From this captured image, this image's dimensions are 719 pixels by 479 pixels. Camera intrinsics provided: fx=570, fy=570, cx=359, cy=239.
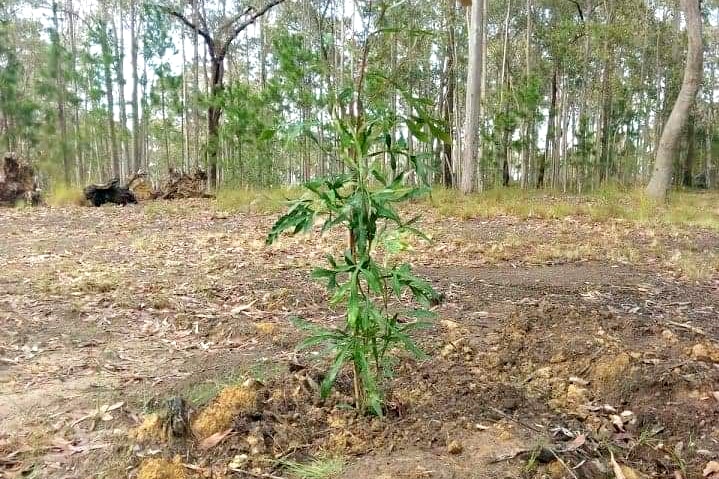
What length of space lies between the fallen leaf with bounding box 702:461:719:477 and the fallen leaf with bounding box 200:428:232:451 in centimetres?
160

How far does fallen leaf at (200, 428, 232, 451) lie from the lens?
2004 millimetres

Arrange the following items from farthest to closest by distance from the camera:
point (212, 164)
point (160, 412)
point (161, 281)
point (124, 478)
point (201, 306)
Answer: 1. point (212, 164)
2. point (161, 281)
3. point (201, 306)
4. point (160, 412)
5. point (124, 478)

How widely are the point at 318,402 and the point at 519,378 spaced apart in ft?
3.02

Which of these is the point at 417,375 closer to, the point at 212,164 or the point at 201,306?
the point at 201,306

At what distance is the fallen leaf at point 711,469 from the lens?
1.82 m

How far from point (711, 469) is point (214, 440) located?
166cm

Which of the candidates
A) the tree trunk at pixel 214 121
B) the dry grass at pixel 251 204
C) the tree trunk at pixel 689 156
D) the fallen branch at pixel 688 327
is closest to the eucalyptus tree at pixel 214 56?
the tree trunk at pixel 214 121

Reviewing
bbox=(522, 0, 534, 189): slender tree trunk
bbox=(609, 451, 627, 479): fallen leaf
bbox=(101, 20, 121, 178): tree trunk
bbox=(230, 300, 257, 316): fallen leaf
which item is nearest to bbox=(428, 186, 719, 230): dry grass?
bbox=(230, 300, 257, 316): fallen leaf

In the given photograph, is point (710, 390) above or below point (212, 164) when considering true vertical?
below

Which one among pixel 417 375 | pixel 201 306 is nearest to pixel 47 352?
Answer: pixel 201 306

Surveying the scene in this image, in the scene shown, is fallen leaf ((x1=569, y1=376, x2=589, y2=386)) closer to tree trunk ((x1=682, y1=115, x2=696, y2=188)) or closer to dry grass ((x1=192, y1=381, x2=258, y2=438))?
dry grass ((x1=192, y1=381, x2=258, y2=438))

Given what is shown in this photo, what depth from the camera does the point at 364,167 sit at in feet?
6.34

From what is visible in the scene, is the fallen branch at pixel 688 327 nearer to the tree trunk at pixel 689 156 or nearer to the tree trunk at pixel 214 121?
the tree trunk at pixel 214 121

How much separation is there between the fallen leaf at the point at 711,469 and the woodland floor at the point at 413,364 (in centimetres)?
2
